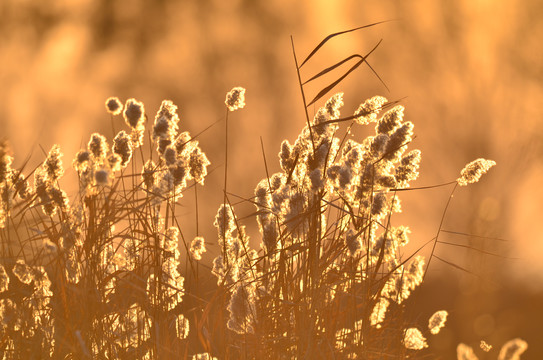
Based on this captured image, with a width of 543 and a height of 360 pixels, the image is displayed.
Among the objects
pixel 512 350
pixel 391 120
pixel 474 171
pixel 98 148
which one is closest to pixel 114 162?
pixel 98 148

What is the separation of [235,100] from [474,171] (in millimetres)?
921

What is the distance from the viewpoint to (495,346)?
271cm

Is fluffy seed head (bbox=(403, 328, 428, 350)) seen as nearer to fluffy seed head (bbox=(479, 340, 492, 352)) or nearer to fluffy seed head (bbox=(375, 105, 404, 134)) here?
fluffy seed head (bbox=(479, 340, 492, 352))

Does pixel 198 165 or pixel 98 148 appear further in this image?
pixel 198 165

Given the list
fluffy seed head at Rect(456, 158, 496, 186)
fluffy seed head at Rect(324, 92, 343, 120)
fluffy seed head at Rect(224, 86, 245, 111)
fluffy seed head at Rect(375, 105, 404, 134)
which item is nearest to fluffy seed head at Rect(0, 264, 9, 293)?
fluffy seed head at Rect(224, 86, 245, 111)

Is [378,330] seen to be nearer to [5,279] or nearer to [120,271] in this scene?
[120,271]

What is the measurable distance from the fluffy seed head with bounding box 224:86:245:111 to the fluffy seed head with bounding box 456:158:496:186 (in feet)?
2.81

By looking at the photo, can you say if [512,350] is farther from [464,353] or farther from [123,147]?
[123,147]

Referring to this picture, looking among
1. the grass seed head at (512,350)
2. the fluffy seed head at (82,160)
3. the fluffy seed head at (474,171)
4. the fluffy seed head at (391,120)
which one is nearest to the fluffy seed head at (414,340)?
the grass seed head at (512,350)

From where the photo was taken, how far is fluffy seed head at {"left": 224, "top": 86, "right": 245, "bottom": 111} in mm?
2404

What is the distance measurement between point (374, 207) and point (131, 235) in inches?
36.0

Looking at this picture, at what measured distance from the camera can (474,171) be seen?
7.98 ft

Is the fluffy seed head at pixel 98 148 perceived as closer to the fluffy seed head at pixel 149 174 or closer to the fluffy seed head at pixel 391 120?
the fluffy seed head at pixel 149 174

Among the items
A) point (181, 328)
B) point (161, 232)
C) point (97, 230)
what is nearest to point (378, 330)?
point (181, 328)
